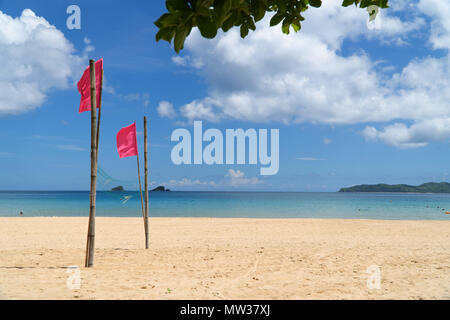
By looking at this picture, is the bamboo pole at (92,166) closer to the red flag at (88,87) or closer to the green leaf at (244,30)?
the red flag at (88,87)

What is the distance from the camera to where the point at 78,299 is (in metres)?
4.11

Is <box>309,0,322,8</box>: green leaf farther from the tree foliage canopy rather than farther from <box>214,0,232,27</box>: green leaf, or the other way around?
<box>214,0,232,27</box>: green leaf

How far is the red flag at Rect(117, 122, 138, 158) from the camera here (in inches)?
303

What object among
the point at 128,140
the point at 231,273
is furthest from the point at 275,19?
the point at 128,140

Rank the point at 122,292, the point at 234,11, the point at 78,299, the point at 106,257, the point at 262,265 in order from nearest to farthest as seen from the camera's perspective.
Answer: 1. the point at 234,11
2. the point at 78,299
3. the point at 122,292
4. the point at 262,265
5. the point at 106,257

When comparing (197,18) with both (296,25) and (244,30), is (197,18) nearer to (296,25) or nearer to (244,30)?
(244,30)

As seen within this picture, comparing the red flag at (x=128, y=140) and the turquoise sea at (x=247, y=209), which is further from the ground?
the red flag at (x=128, y=140)

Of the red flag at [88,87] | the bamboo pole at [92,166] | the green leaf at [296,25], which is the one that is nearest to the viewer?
the green leaf at [296,25]

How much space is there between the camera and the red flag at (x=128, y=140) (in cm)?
770

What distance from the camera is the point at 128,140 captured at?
25.4 feet

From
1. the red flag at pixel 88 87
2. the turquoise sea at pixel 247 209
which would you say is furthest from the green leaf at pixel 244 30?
the turquoise sea at pixel 247 209
